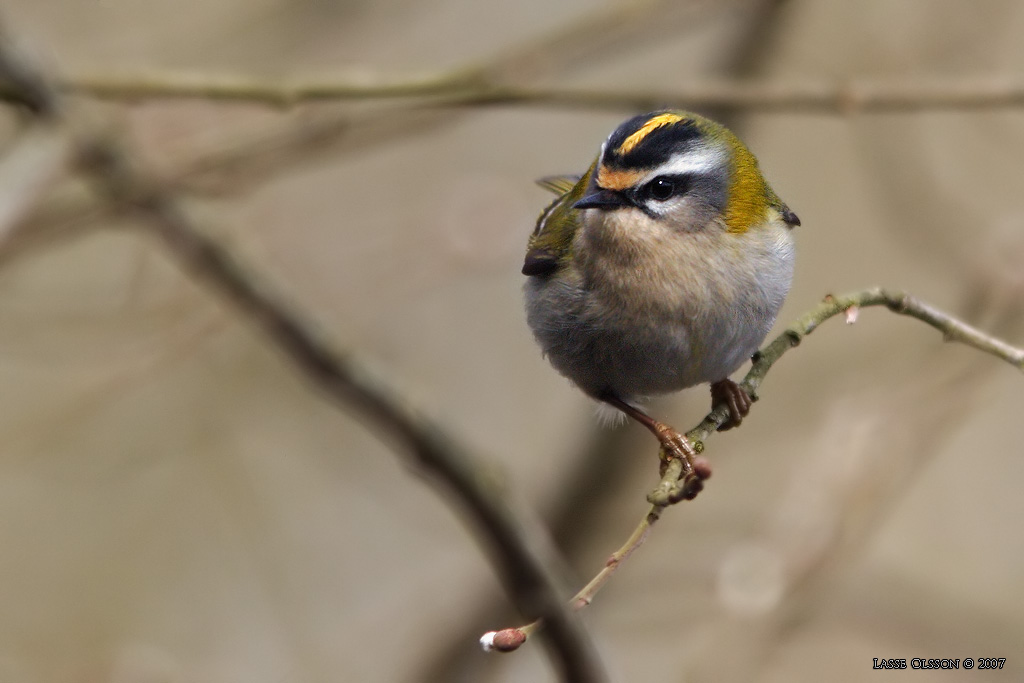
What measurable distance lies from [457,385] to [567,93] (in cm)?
399

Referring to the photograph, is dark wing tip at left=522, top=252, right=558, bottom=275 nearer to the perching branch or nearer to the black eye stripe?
the black eye stripe

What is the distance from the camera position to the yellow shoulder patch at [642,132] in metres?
2.83

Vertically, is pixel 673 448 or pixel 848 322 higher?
pixel 673 448

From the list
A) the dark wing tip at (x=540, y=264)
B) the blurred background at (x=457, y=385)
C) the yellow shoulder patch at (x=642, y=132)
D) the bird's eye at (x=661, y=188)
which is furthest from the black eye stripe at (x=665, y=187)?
the blurred background at (x=457, y=385)

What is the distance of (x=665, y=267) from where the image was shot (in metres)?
2.91

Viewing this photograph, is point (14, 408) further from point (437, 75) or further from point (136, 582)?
point (437, 75)

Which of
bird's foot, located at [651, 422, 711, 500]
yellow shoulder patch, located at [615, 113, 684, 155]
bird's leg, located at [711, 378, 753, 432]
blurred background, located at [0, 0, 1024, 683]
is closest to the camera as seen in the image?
bird's foot, located at [651, 422, 711, 500]

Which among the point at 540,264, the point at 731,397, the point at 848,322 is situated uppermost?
the point at 540,264

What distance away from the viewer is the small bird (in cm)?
286

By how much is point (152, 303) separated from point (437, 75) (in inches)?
80.1

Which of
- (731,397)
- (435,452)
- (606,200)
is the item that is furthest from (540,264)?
(435,452)

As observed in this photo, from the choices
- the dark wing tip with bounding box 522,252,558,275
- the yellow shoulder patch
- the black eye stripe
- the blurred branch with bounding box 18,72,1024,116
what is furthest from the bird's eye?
the blurred branch with bounding box 18,72,1024,116

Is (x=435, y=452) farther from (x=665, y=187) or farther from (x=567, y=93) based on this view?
(x=567, y=93)

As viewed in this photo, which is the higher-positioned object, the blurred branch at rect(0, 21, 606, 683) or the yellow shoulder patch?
the yellow shoulder patch
